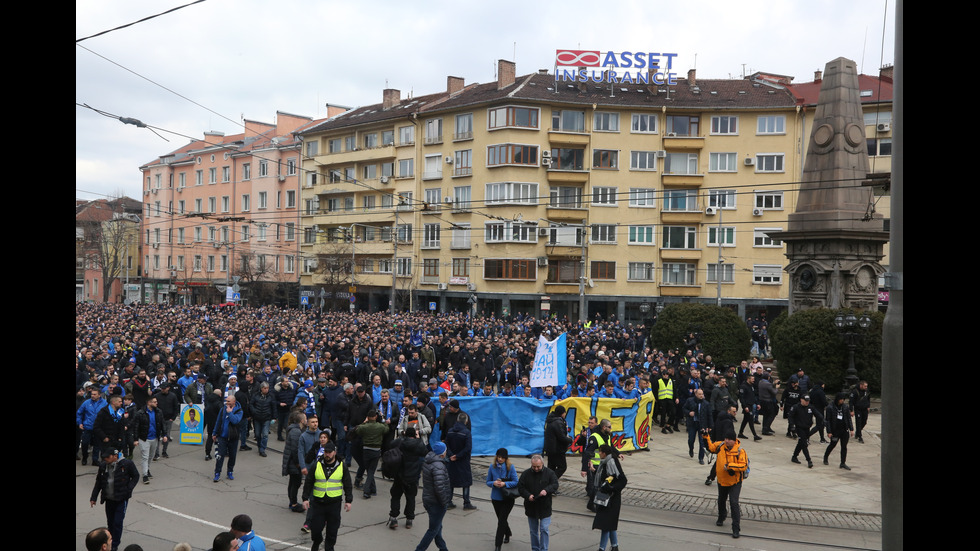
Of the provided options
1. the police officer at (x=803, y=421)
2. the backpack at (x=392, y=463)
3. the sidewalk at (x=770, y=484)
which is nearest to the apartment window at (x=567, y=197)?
the sidewalk at (x=770, y=484)

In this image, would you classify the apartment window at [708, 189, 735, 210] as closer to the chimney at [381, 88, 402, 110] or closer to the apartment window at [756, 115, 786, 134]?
the apartment window at [756, 115, 786, 134]

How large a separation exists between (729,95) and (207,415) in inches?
1995

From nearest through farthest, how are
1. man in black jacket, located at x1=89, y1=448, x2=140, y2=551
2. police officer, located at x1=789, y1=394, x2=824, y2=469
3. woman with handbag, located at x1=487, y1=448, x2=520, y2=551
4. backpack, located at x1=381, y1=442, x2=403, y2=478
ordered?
1. man in black jacket, located at x1=89, y1=448, x2=140, y2=551
2. woman with handbag, located at x1=487, y1=448, x2=520, y2=551
3. backpack, located at x1=381, y1=442, x2=403, y2=478
4. police officer, located at x1=789, y1=394, x2=824, y2=469

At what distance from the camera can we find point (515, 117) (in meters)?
53.9

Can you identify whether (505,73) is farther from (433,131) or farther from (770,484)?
(770,484)

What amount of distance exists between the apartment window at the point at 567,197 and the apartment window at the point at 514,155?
2593 mm

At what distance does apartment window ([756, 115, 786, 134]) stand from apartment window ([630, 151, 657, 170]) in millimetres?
7596

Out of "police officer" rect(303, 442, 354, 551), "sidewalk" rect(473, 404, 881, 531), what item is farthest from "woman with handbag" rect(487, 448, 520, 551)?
"sidewalk" rect(473, 404, 881, 531)

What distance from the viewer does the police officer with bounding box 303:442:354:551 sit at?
920cm

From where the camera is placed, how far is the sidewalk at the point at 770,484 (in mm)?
12117

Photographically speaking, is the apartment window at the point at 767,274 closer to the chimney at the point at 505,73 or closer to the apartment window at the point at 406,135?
the chimney at the point at 505,73
